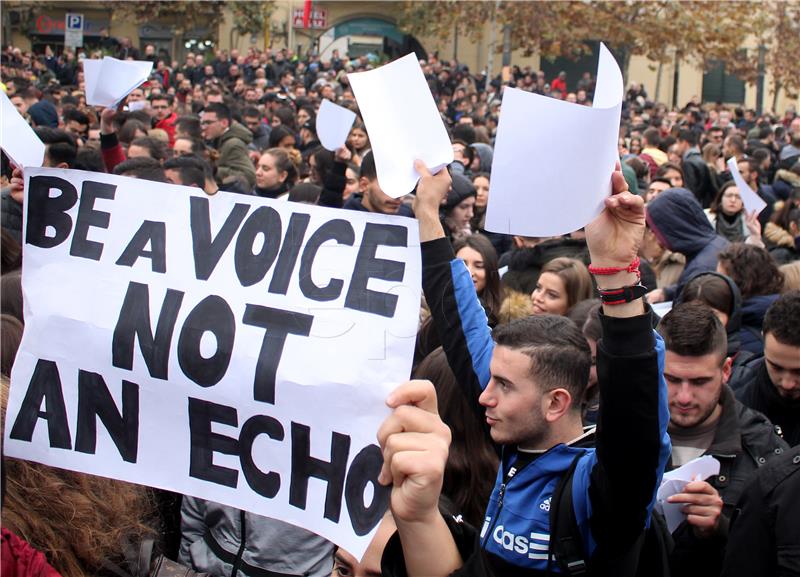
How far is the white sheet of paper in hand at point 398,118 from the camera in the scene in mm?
2301

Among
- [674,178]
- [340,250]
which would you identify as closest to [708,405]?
[340,250]

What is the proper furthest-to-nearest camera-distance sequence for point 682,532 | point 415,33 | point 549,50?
1. point 415,33
2. point 549,50
3. point 682,532

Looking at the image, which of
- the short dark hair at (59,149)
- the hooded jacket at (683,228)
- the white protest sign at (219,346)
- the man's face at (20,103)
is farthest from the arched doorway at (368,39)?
the white protest sign at (219,346)

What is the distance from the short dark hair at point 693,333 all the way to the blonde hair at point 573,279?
1237 millimetres

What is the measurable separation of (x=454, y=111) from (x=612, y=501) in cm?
1906

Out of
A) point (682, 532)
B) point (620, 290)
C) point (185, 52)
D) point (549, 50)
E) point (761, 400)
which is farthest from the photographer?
point (185, 52)

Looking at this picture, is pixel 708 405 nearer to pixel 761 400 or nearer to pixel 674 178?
pixel 761 400

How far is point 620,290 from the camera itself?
2004mm

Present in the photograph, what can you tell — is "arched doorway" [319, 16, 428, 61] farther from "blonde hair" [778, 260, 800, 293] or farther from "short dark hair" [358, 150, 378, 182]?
"blonde hair" [778, 260, 800, 293]

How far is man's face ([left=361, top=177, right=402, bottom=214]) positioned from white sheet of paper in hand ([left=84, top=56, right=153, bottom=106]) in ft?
5.06

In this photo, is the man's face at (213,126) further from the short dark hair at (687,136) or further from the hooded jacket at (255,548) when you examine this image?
the hooded jacket at (255,548)

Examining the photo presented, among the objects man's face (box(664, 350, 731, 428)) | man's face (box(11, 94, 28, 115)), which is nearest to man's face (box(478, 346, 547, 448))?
man's face (box(664, 350, 731, 428))

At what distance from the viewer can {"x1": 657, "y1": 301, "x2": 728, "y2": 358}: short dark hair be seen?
3168 millimetres

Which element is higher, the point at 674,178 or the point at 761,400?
the point at 674,178
